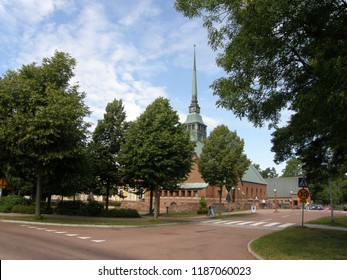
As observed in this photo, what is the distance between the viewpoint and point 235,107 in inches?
410

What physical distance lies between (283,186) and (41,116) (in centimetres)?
9444

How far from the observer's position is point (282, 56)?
9.45m

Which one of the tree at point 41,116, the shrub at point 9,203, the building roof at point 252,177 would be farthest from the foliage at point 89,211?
the building roof at point 252,177

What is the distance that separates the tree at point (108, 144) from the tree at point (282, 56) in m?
21.9

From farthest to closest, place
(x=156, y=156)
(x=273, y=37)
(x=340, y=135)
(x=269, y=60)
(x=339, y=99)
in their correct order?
(x=156, y=156) < (x=340, y=135) < (x=269, y=60) < (x=273, y=37) < (x=339, y=99)

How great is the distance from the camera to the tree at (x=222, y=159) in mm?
41844

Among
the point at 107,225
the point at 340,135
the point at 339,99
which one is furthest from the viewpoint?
the point at 107,225

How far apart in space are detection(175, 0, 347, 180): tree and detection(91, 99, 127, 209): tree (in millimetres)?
21860

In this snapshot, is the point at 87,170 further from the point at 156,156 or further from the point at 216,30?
the point at 216,30

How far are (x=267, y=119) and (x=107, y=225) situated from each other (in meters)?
13.1

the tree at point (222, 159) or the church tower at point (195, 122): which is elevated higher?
the church tower at point (195, 122)

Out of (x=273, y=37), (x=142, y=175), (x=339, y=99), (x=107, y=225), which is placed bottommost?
(x=107, y=225)

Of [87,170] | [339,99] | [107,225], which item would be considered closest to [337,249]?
[339,99]

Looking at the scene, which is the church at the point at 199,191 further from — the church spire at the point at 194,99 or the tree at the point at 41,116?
the tree at the point at 41,116
